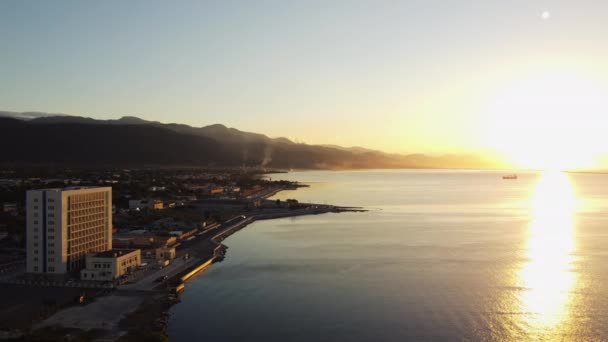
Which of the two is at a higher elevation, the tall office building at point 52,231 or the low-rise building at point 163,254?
the tall office building at point 52,231

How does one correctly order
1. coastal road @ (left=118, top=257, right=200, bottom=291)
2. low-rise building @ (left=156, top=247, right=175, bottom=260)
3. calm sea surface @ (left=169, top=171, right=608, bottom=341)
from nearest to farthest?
calm sea surface @ (left=169, top=171, right=608, bottom=341) → coastal road @ (left=118, top=257, right=200, bottom=291) → low-rise building @ (left=156, top=247, right=175, bottom=260)

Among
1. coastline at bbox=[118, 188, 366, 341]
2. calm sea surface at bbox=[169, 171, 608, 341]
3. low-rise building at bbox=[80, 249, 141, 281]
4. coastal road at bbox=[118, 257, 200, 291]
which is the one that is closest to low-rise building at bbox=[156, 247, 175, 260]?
coastal road at bbox=[118, 257, 200, 291]

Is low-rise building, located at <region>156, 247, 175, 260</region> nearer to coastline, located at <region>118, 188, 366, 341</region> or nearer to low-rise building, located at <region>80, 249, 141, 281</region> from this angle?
coastline, located at <region>118, 188, 366, 341</region>

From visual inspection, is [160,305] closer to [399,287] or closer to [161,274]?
[161,274]

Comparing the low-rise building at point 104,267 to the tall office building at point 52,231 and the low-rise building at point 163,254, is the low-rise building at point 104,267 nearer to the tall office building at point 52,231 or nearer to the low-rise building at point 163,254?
the tall office building at point 52,231

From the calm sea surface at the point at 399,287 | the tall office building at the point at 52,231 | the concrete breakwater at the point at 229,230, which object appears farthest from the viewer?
the concrete breakwater at the point at 229,230

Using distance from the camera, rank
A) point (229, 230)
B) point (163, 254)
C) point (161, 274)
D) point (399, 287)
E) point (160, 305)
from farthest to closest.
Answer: point (229, 230) → point (163, 254) → point (399, 287) → point (161, 274) → point (160, 305)

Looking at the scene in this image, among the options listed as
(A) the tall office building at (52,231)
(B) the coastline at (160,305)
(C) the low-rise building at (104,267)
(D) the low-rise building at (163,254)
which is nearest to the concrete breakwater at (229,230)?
(B) the coastline at (160,305)

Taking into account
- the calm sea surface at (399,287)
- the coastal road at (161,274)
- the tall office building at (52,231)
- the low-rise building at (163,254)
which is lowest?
the calm sea surface at (399,287)

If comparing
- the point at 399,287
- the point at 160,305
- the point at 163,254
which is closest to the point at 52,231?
the point at 163,254
